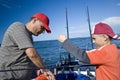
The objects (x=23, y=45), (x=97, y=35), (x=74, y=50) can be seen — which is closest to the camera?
(x=74, y=50)

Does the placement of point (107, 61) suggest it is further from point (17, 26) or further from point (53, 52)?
point (53, 52)

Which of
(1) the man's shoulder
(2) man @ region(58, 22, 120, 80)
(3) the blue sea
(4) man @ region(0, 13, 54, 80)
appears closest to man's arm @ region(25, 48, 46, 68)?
(4) man @ region(0, 13, 54, 80)

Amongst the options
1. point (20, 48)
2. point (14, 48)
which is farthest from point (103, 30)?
point (14, 48)

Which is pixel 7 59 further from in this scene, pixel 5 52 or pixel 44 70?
pixel 44 70

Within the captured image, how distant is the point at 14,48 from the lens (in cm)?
335

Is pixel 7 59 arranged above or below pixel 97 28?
below

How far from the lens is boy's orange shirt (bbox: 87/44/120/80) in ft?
8.96

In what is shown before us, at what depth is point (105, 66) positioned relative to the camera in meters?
2.78

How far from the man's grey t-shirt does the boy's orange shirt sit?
0.88 meters

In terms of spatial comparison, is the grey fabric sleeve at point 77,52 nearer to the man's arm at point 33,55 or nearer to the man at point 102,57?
the man at point 102,57

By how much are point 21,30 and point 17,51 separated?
0.26 meters

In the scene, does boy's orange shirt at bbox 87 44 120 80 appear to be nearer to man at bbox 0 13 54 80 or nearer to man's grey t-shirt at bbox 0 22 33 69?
man at bbox 0 13 54 80

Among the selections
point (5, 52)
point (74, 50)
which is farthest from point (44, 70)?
point (74, 50)

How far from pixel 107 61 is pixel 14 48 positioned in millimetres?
1190
